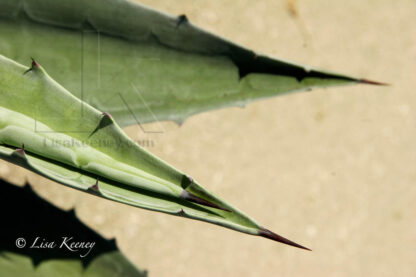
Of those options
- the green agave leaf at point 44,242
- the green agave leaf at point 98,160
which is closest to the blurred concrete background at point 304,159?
the green agave leaf at point 44,242

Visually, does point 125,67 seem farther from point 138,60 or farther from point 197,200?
point 197,200

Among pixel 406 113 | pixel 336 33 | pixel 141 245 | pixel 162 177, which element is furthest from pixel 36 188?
pixel 406 113

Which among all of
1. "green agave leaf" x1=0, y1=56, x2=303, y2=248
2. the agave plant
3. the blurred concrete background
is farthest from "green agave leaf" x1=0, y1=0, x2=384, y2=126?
the blurred concrete background

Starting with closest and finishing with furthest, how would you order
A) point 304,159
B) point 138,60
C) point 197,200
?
1. point 197,200
2. point 138,60
3. point 304,159

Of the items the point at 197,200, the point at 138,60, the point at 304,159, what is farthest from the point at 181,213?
the point at 304,159

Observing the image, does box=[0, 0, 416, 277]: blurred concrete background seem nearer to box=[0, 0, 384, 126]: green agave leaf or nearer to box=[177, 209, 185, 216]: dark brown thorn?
box=[0, 0, 384, 126]: green agave leaf

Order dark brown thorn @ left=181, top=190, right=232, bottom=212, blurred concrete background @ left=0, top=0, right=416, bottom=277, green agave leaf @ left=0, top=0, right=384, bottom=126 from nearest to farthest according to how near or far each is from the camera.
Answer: dark brown thorn @ left=181, top=190, right=232, bottom=212, green agave leaf @ left=0, top=0, right=384, bottom=126, blurred concrete background @ left=0, top=0, right=416, bottom=277

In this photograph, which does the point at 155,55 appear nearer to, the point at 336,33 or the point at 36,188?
the point at 36,188
